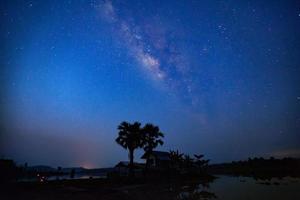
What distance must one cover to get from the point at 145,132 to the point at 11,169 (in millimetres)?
30845

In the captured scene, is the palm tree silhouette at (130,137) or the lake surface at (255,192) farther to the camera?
the palm tree silhouette at (130,137)

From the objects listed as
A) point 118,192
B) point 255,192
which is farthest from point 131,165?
point 255,192

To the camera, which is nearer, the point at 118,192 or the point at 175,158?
the point at 118,192

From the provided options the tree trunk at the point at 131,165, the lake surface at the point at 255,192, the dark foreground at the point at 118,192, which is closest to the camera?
the dark foreground at the point at 118,192

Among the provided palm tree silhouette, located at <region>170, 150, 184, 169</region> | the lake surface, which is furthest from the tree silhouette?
the lake surface

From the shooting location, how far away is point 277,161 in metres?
124

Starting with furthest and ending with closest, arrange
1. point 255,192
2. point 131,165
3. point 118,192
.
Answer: point 131,165 < point 255,192 < point 118,192

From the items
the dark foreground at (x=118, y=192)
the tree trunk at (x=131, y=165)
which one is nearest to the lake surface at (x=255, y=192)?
the dark foreground at (x=118, y=192)

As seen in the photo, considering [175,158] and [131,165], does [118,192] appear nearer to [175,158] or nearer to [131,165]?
[131,165]

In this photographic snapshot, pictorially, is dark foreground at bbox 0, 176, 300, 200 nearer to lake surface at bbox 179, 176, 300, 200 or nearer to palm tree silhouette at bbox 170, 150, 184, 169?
lake surface at bbox 179, 176, 300, 200

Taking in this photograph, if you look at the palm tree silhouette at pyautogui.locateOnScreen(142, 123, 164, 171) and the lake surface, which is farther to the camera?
the palm tree silhouette at pyautogui.locateOnScreen(142, 123, 164, 171)

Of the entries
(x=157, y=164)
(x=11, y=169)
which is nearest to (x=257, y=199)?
(x=157, y=164)

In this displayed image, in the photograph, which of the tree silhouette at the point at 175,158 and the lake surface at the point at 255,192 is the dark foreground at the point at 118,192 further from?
the tree silhouette at the point at 175,158

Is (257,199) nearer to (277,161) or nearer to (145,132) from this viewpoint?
(145,132)
